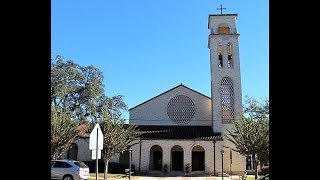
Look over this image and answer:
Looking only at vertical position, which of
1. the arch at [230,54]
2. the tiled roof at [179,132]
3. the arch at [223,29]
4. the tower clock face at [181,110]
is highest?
the arch at [223,29]

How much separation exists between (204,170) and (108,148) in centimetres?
1751

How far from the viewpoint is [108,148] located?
24938mm

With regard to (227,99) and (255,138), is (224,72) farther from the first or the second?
(255,138)

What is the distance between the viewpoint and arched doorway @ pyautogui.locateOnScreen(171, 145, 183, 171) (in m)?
40.8

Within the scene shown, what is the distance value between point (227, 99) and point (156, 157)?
33.7ft

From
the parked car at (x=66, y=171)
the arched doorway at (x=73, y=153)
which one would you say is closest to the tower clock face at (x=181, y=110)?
the arched doorway at (x=73, y=153)

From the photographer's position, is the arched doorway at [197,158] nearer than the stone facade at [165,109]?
Yes

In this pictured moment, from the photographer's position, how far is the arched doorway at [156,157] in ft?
135

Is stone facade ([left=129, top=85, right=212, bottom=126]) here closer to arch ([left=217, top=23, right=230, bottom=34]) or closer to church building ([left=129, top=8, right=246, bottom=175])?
church building ([left=129, top=8, right=246, bottom=175])

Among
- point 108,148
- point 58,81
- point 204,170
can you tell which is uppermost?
point 58,81

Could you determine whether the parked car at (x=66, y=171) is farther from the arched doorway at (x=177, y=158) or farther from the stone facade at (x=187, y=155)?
the arched doorway at (x=177, y=158)
